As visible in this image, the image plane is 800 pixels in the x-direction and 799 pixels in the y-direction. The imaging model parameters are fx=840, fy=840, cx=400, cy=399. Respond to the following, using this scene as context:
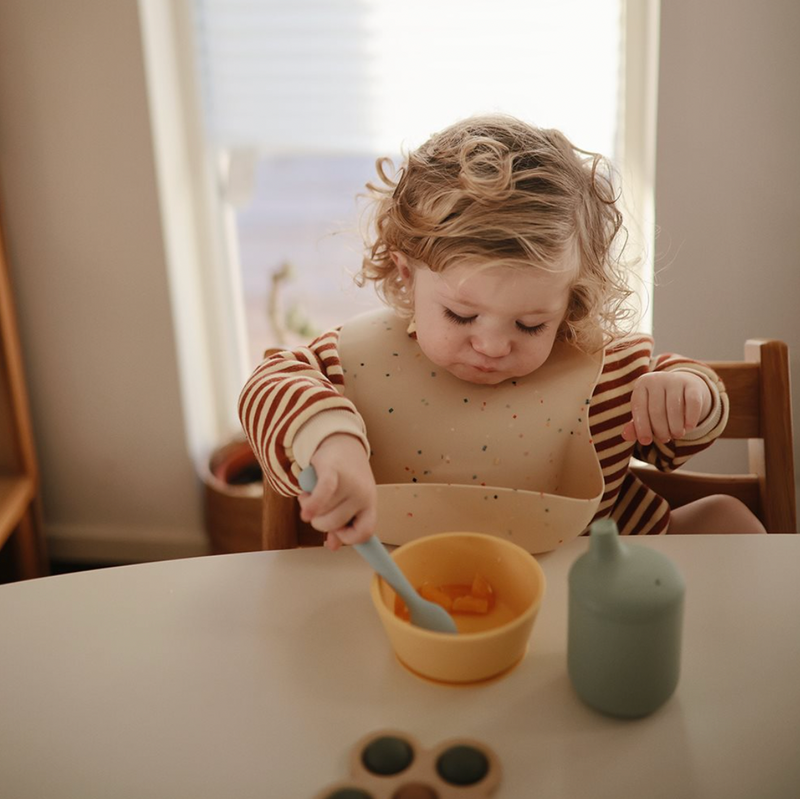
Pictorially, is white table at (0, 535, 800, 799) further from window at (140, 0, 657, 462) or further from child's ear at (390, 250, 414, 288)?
window at (140, 0, 657, 462)

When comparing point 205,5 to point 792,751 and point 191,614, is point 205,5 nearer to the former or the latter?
point 191,614

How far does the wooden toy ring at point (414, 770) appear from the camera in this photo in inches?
21.2

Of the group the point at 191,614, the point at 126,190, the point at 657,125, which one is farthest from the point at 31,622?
the point at 657,125

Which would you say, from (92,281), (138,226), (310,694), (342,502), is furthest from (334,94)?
(310,694)

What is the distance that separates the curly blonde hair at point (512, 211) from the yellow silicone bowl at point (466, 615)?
1.02 ft

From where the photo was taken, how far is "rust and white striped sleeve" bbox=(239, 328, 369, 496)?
81cm

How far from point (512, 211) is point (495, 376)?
7.6 inches

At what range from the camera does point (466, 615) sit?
2.35 ft

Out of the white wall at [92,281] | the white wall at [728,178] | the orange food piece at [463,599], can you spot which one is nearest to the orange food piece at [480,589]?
the orange food piece at [463,599]

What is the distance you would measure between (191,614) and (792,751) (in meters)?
0.48

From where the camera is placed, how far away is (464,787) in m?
0.54

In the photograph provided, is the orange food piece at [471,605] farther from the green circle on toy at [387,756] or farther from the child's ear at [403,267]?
the child's ear at [403,267]

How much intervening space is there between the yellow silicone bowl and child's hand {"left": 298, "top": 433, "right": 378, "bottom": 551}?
43 millimetres

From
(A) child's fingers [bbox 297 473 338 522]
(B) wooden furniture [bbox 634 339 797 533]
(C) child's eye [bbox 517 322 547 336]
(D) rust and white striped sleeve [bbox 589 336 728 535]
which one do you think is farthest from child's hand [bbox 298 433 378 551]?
(B) wooden furniture [bbox 634 339 797 533]
